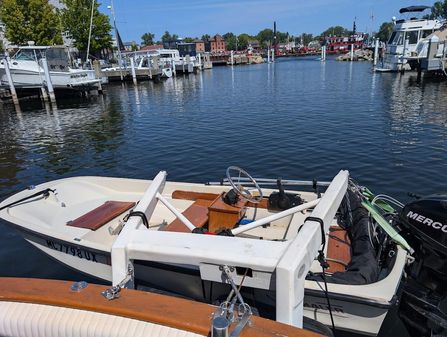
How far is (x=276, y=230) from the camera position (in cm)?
616

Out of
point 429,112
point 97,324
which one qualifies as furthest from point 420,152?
point 97,324

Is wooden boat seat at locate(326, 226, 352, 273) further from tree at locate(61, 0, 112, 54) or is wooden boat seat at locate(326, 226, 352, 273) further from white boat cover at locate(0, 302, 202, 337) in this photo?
tree at locate(61, 0, 112, 54)

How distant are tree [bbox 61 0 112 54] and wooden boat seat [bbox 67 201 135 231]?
193 feet

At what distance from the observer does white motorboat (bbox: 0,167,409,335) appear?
3252 mm

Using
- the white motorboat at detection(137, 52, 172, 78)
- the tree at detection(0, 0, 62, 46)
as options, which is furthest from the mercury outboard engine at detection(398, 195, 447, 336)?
the tree at detection(0, 0, 62, 46)

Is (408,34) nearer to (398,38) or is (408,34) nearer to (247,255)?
(398,38)

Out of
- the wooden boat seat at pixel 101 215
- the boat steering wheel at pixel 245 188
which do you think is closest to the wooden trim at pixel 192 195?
the boat steering wheel at pixel 245 188

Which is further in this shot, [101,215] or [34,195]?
[34,195]

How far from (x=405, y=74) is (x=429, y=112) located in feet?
84.5

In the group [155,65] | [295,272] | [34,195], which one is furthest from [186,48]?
[295,272]

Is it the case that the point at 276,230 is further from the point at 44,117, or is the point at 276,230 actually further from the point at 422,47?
the point at 422,47

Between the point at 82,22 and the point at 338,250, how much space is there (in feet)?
209

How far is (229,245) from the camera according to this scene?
3.38 metres

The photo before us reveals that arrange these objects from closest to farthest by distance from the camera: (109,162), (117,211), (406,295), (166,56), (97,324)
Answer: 1. (97,324)
2. (406,295)
3. (117,211)
4. (109,162)
5. (166,56)
